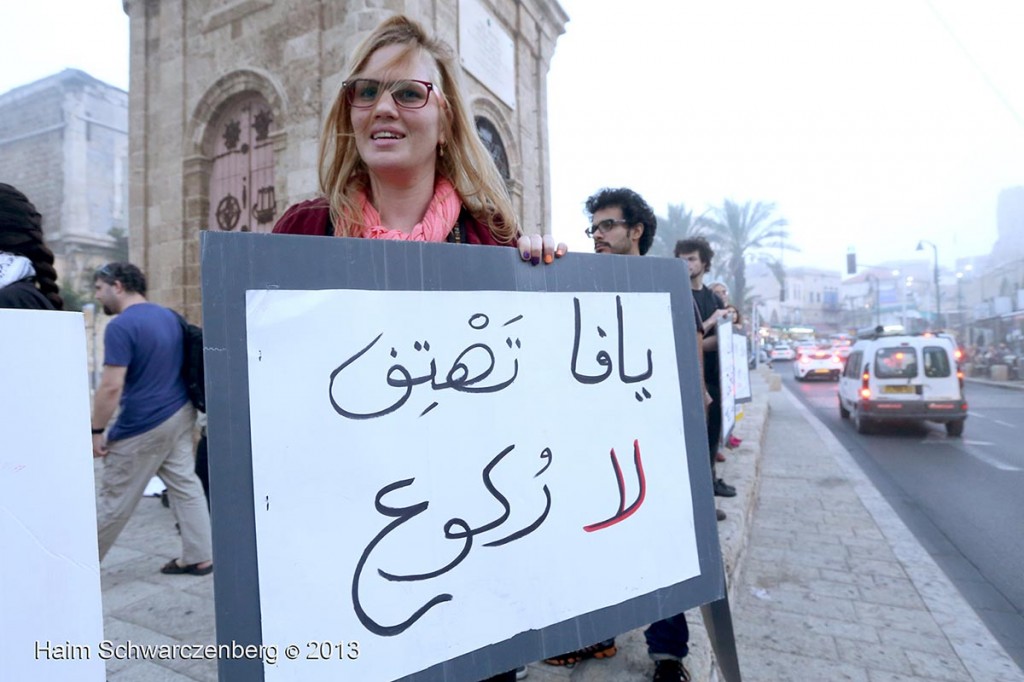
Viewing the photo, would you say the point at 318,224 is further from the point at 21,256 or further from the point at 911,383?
the point at 911,383

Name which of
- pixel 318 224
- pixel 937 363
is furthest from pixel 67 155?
pixel 937 363

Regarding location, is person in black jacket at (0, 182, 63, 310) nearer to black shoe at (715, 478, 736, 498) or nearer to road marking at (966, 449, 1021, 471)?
black shoe at (715, 478, 736, 498)

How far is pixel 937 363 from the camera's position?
926 centimetres

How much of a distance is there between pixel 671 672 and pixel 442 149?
1867 mm

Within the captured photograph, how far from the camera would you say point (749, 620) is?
3.03 m

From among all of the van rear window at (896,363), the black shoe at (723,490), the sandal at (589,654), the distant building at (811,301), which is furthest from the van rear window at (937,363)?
the distant building at (811,301)

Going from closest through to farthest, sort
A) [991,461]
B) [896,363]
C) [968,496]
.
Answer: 1. [968,496]
2. [991,461]
3. [896,363]

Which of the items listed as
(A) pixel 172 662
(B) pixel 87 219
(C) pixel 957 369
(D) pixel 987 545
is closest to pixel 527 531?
(A) pixel 172 662

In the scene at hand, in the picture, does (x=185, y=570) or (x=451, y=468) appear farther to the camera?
(x=185, y=570)

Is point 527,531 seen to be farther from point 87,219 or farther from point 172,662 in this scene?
point 87,219

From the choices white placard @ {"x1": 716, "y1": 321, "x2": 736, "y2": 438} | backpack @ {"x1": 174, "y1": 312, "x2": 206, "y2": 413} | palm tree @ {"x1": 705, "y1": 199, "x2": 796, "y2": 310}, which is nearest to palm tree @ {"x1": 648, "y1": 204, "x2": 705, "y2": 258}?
palm tree @ {"x1": 705, "y1": 199, "x2": 796, "y2": 310}

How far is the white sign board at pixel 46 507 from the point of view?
75 centimetres

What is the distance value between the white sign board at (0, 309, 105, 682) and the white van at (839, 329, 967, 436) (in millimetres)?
11043

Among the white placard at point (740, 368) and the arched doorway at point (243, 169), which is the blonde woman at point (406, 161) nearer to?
the arched doorway at point (243, 169)
